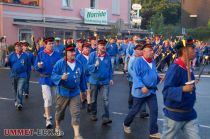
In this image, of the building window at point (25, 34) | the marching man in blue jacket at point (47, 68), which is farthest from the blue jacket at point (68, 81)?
the building window at point (25, 34)

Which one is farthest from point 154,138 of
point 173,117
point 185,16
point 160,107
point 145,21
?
point 145,21

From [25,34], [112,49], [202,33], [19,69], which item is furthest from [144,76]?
[202,33]

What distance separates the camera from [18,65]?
11.4m

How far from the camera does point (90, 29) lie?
3219 centimetres

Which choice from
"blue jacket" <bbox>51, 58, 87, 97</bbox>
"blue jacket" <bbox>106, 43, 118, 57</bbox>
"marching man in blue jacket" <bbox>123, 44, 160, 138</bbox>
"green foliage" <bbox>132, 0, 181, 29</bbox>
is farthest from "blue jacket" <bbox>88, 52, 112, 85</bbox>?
"green foliage" <bbox>132, 0, 181, 29</bbox>

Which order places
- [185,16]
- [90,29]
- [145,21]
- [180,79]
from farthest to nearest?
[145,21] → [185,16] → [90,29] → [180,79]

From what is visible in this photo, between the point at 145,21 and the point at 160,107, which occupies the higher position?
the point at 145,21

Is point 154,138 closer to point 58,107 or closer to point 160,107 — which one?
point 58,107

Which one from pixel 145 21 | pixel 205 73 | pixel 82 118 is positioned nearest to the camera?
pixel 82 118

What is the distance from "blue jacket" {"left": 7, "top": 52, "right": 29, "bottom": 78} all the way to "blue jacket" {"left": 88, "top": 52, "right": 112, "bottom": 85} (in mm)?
2328

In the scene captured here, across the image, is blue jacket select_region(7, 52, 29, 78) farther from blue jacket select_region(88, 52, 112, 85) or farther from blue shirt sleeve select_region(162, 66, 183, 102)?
blue shirt sleeve select_region(162, 66, 183, 102)

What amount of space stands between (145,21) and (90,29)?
32659 millimetres

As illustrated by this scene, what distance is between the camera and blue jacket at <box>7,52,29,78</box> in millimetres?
11422

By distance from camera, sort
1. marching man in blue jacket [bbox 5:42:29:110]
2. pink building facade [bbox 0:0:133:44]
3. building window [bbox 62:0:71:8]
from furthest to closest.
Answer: building window [bbox 62:0:71:8] → pink building facade [bbox 0:0:133:44] → marching man in blue jacket [bbox 5:42:29:110]
